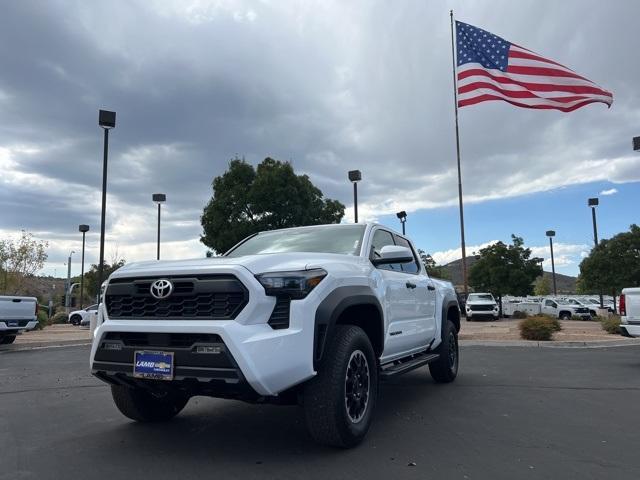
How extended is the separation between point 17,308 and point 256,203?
527 inches

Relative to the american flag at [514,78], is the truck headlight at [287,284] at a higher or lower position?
lower

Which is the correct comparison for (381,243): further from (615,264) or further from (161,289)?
(615,264)

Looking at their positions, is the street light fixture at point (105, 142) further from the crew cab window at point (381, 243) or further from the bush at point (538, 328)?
the crew cab window at point (381, 243)

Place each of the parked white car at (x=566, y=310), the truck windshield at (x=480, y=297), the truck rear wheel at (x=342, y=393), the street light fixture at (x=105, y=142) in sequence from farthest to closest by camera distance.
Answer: the truck windshield at (x=480, y=297), the parked white car at (x=566, y=310), the street light fixture at (x=105, y=142), the truck rear wheel at (x=342, y=393)

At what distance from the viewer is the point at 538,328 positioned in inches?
495

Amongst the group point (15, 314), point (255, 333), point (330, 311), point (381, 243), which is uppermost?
point (381, 243)

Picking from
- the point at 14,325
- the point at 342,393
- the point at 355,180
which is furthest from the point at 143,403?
the point at 355,180

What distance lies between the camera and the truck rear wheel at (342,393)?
3.73m

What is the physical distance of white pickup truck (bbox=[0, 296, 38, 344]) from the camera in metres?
13.0

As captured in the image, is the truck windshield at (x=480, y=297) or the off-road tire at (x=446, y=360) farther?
the truck windshield at (x=480, y=297)

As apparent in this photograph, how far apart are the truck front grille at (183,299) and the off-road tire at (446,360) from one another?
402cm

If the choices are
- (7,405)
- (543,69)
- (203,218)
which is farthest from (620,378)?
(203,218)

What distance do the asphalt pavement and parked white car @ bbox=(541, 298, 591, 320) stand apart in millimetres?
24448

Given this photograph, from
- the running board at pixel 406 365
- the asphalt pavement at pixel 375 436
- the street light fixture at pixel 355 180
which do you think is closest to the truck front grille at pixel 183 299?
the asphalt pavement at pixel 375 436
